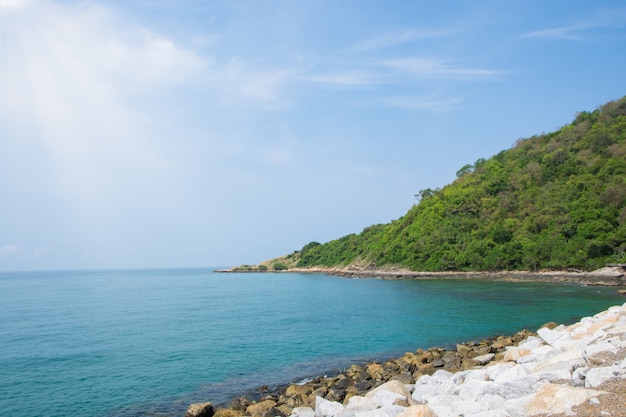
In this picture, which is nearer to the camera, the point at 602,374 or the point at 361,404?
the point at 602,374

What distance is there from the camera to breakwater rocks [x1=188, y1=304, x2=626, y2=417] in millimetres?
7109

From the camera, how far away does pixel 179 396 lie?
15.9 meters

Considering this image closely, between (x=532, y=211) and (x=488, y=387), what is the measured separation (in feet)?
258

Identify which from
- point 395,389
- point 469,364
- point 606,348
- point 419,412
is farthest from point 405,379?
point 606,348

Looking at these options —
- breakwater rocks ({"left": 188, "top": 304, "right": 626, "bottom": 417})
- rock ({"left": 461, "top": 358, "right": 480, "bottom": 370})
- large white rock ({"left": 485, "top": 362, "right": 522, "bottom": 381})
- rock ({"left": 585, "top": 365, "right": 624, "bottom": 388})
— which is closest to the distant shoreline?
rock ({"left": 461, "top": 358, "right": 480, "bottom": 370})

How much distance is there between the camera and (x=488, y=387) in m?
9.05

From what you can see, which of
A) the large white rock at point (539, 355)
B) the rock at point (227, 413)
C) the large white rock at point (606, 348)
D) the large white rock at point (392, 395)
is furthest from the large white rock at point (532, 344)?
the rock at point (227, 413)

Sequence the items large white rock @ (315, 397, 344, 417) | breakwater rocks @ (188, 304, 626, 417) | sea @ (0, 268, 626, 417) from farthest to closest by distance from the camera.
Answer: sea @ (0, 268, 626, 417)
large white rock @ (315, 397, 344, 417)
breakwater rocks @ (188, 304, 626, 417)

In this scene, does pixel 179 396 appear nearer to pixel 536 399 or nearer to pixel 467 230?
pixel 536 399

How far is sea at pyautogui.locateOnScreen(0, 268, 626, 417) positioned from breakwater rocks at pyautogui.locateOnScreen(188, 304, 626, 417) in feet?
9.58

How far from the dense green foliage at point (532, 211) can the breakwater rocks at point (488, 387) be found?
5500 cm

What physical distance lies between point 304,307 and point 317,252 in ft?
329

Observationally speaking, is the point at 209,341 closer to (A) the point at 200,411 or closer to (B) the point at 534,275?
(A) the point at 200,411

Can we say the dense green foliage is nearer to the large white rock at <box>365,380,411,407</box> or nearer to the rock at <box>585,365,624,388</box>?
the large white rock at <box>365,380,411,407</box>
